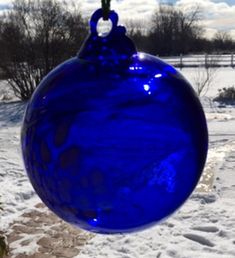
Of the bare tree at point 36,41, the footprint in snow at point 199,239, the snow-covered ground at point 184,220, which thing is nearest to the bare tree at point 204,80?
the bare tree at point 36,41

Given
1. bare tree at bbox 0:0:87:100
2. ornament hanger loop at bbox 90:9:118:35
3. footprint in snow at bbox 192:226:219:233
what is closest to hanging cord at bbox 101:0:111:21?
ornament hanger loop at bbox 90:9:118:35

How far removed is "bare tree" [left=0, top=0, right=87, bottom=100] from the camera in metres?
13.7

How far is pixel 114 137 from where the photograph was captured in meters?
1.05

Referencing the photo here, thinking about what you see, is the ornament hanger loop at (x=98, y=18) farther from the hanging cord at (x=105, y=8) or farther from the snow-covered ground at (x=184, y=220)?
the snow-covered ground at (x=184, y=220)

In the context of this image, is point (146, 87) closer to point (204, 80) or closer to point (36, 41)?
point (36, 41)

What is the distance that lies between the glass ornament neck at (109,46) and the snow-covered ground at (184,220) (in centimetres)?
286

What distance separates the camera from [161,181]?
112 cm

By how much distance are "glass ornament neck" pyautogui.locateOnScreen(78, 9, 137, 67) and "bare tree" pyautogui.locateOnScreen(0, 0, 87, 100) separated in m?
12.7

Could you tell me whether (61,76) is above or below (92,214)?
above

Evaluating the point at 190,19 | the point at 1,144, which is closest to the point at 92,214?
the point at 1,144

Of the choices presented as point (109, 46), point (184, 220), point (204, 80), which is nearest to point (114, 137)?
point (109, 46)

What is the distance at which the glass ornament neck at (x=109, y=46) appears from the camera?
44.2 inches

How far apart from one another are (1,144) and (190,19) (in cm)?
3802

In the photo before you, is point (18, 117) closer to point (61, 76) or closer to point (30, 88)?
point (30, 88)
